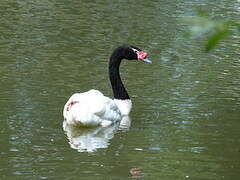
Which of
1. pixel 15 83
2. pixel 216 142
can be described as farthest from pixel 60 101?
pixel 216 142

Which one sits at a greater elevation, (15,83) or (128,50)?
(128,50)

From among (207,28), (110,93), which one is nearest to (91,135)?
(110,93)

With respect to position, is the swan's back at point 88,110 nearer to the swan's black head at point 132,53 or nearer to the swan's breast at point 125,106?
the swan's breast at point 125,106

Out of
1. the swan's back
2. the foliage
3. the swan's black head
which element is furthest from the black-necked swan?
the foliage

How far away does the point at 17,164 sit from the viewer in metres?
6.56

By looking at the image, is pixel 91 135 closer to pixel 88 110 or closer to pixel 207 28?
pixel 88 110

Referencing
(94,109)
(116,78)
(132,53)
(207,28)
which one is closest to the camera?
(207,28)

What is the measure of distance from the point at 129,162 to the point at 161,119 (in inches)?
83.7

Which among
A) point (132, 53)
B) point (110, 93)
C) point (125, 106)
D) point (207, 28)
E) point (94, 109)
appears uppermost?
point (207, 28)

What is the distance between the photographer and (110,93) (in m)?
10.4

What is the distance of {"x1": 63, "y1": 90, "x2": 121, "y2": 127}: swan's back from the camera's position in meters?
8.25

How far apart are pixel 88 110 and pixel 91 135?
36 centimetres

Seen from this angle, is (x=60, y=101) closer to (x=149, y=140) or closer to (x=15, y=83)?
(x=15, y=83)

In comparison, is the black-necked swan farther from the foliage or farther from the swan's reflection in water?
the foliage
